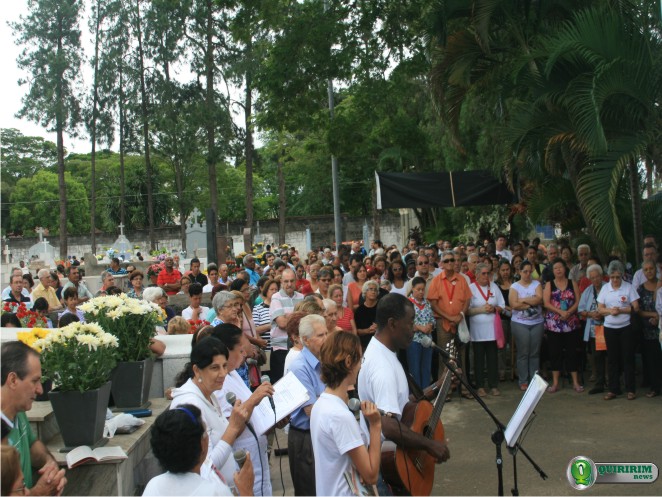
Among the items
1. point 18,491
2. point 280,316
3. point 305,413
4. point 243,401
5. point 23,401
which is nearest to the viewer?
point 18,491

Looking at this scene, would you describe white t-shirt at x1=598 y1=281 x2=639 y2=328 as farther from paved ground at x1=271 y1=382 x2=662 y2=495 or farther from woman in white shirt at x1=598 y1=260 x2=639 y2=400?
paved ground at x1=271 y1=382 x2=662 y2=495

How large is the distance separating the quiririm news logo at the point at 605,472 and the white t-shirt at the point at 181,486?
457 centimetres

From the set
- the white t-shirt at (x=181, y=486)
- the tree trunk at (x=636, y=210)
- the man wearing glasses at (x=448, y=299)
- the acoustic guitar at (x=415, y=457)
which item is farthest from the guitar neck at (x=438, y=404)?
the tree trunk at (x=636, y=210)

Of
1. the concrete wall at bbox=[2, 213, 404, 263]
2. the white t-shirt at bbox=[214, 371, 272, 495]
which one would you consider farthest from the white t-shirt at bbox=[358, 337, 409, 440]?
the concrete wall at bbox=[2, 213, 404, 263]

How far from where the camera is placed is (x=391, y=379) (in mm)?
5066

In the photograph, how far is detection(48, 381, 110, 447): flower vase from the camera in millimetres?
5070

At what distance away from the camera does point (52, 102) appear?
1735 inches

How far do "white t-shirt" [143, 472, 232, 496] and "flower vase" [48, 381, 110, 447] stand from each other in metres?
1.85

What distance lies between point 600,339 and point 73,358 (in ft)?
25.7

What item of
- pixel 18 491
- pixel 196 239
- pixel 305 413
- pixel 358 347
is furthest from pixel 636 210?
pixel 196 239

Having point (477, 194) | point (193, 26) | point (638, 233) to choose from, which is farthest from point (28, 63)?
point (638, 233)

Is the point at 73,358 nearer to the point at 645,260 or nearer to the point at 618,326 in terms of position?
the point at 618,326

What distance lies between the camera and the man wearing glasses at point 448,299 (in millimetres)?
11289

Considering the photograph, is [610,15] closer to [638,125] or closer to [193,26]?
[638,125]
